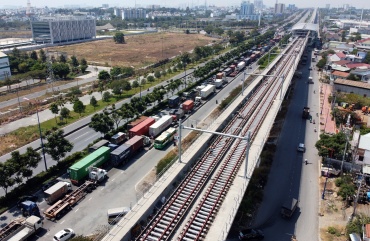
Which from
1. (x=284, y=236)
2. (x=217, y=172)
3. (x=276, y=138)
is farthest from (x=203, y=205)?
(x=276, y=138)

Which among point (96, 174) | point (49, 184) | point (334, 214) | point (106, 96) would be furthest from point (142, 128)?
point (334, 214)

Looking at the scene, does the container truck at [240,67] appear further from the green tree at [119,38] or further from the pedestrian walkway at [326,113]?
the green tree at [119,38]

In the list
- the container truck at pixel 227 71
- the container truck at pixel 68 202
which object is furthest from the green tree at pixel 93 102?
the container truck at pixel 227 71

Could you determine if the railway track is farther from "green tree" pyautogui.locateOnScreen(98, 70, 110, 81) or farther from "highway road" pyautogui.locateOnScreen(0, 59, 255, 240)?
"green tree" pyautogui.locateOnScreen(98, 70, 110, 81)

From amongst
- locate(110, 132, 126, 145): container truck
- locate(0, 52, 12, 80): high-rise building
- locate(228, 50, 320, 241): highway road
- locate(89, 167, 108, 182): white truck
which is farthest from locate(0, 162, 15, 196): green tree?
locate(0, 52, 12, 80): high-rise building

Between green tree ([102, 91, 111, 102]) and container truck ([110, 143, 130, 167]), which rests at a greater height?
green tree ([102, 91, 111, 102])
